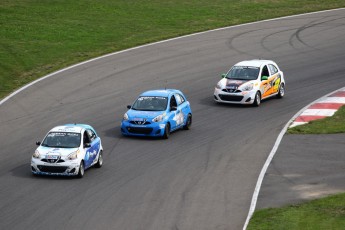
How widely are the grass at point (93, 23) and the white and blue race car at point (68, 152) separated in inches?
442

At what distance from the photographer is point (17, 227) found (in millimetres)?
21906

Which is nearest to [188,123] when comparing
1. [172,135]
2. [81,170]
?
[172,135]

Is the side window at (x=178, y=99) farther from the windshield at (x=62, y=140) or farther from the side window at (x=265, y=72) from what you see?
the windshield at (x=62, y=140)

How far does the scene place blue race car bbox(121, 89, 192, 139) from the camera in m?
31.6

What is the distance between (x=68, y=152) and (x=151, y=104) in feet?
22.5

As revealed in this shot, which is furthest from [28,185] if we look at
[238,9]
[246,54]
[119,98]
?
[238,9]

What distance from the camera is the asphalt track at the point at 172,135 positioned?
23438mm

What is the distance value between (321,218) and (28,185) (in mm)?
8432

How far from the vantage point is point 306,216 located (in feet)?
73.9

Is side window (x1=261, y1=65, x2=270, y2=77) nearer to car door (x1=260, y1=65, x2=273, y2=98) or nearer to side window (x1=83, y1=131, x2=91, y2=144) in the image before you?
car door (x1=260, y1=65, x2=273, y2=98)

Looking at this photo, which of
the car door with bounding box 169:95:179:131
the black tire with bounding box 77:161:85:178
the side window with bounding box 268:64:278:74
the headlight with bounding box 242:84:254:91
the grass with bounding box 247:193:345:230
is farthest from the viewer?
the side window with bounding box 268:64:278:74

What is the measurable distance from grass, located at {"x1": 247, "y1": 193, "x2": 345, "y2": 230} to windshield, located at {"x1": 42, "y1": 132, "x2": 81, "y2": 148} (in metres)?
6.74

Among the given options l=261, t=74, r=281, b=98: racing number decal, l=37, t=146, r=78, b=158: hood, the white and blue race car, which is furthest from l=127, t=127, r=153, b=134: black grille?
l=261, t=74, r=281, b=98: racing number decal

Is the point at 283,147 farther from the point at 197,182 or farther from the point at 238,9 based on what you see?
the point at 238,9
